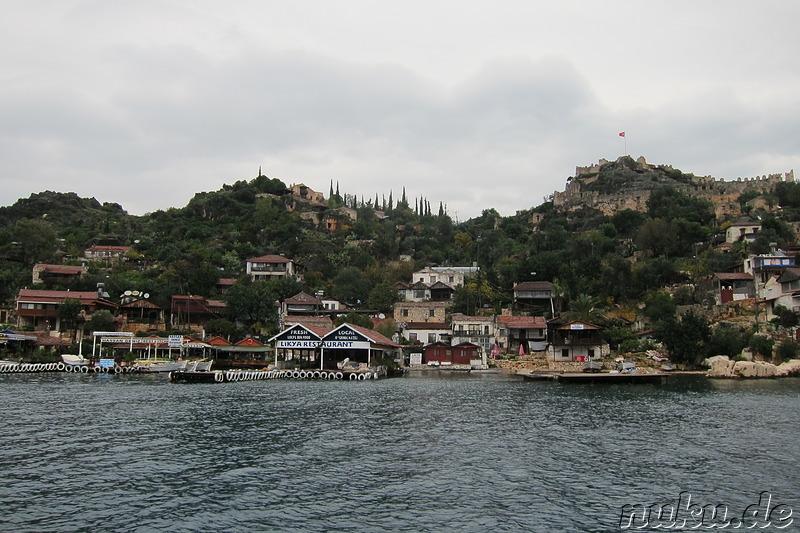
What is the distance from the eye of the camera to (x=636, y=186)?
11769 centimetres

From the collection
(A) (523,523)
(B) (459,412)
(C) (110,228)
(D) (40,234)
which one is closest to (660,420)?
(B) (459,412)

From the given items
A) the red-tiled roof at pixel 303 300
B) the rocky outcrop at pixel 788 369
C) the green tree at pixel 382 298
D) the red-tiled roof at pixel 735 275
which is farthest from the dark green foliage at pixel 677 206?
the red-tiled roof at pixel 303 300

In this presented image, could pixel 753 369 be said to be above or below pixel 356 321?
below

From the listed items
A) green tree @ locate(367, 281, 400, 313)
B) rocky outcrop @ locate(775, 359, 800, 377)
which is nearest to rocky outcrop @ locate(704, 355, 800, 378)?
rocky outcrop @ locate(775, 359, 800, 377)

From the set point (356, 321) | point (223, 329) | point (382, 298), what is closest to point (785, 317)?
point (356, 321)

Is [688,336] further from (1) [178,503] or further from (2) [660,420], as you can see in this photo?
(1) [178,503]

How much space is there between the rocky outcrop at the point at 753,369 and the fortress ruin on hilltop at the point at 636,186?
2015 inches

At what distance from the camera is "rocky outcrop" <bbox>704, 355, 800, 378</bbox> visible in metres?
51.9

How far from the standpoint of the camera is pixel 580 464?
1964 centimetres

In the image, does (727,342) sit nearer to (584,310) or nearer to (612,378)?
(612,378)

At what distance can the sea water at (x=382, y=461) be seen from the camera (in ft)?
47.7

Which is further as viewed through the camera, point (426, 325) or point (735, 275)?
point (426, 325)

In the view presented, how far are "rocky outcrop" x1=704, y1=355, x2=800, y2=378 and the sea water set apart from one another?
16.4 meters

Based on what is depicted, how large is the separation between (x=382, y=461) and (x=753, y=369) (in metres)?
44.5
